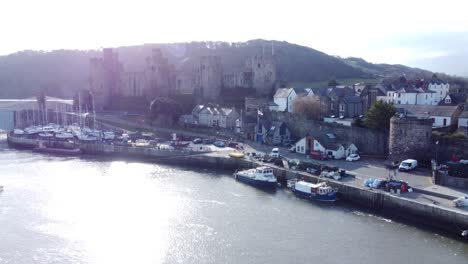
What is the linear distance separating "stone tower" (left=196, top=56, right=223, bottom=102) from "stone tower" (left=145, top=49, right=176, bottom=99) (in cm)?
411

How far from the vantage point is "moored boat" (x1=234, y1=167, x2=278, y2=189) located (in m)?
20.1

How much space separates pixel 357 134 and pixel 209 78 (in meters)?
18.9

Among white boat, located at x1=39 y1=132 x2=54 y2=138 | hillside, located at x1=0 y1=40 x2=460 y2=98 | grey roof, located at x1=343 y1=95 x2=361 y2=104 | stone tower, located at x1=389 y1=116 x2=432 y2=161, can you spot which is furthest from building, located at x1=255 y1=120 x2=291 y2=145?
hillside, located at x1=0 y1=40 x2=460 y2=98

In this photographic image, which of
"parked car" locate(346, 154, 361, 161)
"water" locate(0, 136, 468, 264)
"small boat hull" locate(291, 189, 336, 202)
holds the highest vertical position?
"parked car" locate(346, 154, 361, 161)

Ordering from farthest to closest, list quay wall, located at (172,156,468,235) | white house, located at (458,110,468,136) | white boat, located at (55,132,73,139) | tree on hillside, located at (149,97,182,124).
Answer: tree on hillside, located at (149,97,182,124) → white boat, located at (55,132,73,139) → white house, located at (458,110,468,136) → quay wall, located at (172,156,468,235)

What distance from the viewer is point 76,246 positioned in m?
14.0

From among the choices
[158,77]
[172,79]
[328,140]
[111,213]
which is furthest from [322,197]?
[172,79]

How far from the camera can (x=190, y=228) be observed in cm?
1546

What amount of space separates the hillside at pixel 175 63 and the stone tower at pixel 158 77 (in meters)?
13.8

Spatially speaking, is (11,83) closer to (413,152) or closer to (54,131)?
(54,131)

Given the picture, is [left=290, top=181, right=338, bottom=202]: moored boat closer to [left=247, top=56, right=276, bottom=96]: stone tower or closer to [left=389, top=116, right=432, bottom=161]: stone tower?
[left=389, top=116, right=432, bottom=161]: stone tower

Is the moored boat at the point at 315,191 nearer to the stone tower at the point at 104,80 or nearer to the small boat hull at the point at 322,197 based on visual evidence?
the small boat hull at the point at 322,197

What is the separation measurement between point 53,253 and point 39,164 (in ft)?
47.8

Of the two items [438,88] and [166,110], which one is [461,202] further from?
[166,110]
